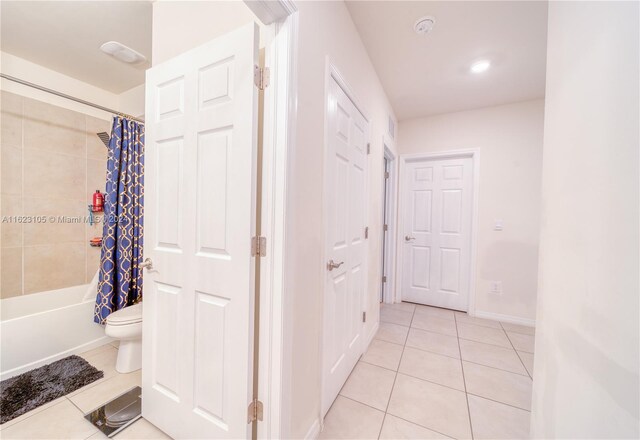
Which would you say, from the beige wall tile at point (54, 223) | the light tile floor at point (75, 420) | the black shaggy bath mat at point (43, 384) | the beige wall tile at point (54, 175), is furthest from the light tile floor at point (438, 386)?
the beige wall tile at point (54, 175)

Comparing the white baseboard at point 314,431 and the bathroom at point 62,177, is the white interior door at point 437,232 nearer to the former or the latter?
the white baseboard at point 314,431

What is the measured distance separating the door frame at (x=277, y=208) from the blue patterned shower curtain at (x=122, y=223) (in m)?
1.75

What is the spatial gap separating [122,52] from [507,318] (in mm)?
4790

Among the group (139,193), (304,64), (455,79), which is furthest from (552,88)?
(139,193)

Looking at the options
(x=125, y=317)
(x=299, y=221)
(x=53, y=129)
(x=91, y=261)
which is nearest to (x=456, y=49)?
(x=299, y=221)

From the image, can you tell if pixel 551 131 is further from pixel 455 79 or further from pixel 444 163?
pixel 444 163

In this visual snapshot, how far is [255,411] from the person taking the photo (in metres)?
1.08

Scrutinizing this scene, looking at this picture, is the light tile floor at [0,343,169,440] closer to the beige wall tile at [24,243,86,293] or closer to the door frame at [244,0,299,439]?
the door frame at [244,0,299,439]

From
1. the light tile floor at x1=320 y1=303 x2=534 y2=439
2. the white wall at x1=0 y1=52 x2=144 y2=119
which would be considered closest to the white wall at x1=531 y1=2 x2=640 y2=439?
the light tile floor at x1=320 y1=303 x2=534 y2=439

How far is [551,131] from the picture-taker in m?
0.95

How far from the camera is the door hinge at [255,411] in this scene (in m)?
1.07

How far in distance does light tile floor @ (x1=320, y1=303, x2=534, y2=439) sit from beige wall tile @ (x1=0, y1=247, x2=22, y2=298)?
3001 millimetres

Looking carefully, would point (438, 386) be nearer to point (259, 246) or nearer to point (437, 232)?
point (259, 246)

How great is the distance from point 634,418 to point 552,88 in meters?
1.08
